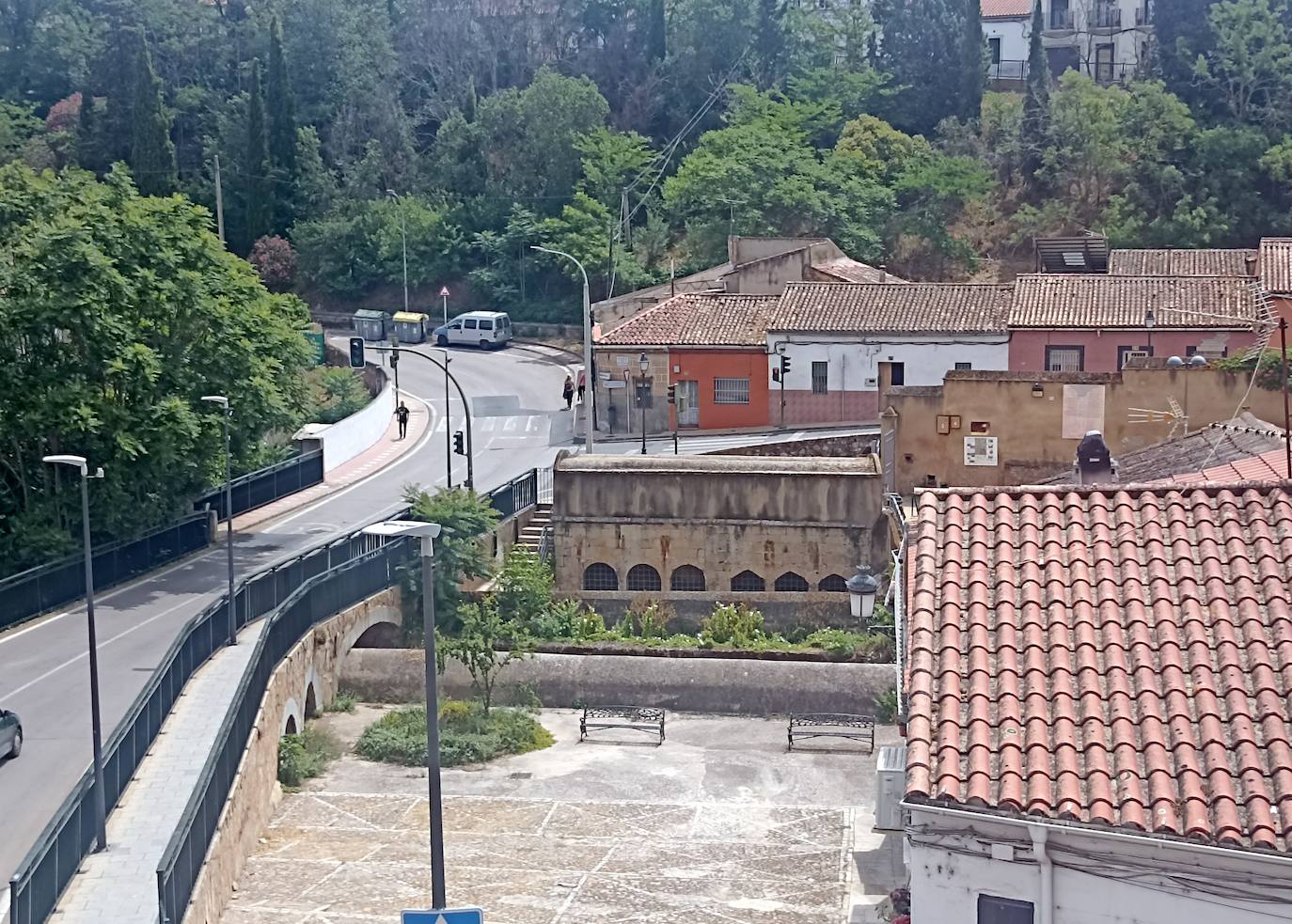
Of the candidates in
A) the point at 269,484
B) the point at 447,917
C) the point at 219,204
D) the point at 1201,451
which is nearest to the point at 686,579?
the point at 269,484

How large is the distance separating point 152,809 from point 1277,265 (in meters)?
41.7

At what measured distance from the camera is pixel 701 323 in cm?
6047

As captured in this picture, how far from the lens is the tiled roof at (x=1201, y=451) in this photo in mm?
30500

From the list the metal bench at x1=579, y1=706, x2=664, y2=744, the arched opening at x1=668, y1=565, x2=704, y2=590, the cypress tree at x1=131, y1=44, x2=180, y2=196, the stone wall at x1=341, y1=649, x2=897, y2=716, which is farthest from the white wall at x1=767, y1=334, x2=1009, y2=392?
the cypress tree at x1=131, y1=44, x2=180, y2=196

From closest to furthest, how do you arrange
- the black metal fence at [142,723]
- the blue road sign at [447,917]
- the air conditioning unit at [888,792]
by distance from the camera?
the blue road sign at [447,917]
the black metal fence at [142,723]
the air conditioning unit at [888,792]

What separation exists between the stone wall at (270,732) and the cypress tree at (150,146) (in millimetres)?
53230

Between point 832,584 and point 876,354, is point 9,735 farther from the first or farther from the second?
point 876,354

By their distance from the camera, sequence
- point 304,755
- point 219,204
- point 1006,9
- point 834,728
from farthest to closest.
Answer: point 1006,9 → point 219,204 → point 834,728 → point 304,755

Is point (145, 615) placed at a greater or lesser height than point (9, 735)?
greater

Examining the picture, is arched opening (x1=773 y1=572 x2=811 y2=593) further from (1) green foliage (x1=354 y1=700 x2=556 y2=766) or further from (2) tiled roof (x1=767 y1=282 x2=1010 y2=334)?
(2) tiled roof (x1=767 y1=282 x2=1010 y2=334)

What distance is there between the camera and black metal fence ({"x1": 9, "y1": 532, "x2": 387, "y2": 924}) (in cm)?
2089

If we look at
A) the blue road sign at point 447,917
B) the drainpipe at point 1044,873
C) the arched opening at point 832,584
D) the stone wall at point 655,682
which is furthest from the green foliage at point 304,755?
the drainpipe at point 1044,873

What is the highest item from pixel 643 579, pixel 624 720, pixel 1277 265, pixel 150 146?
pixel 150 146

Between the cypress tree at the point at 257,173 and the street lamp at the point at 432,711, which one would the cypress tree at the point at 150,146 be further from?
the street lamp at the point at 432,711
